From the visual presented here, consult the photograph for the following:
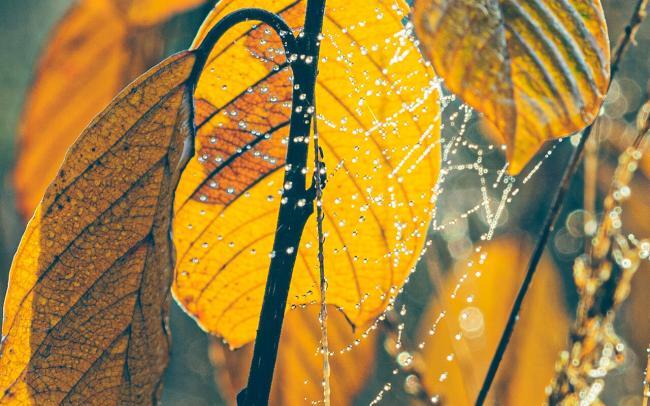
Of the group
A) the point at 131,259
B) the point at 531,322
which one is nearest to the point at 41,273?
the point at 131,259

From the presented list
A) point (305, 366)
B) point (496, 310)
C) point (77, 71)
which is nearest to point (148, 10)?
point (77, 71)

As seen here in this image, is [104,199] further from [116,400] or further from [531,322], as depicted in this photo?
[531,322]

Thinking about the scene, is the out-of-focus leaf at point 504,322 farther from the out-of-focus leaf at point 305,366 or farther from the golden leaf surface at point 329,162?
the golden leaf surface at point 329,162

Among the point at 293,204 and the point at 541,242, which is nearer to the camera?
the point at 293,204

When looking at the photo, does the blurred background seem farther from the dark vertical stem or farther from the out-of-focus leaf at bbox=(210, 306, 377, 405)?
the dark vertical stem

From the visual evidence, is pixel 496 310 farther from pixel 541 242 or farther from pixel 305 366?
pixel 541 242

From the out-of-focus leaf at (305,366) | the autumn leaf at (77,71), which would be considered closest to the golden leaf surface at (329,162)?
Answer: the out-of-focus leaf at (305,366)

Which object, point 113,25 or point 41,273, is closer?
point 41,273
